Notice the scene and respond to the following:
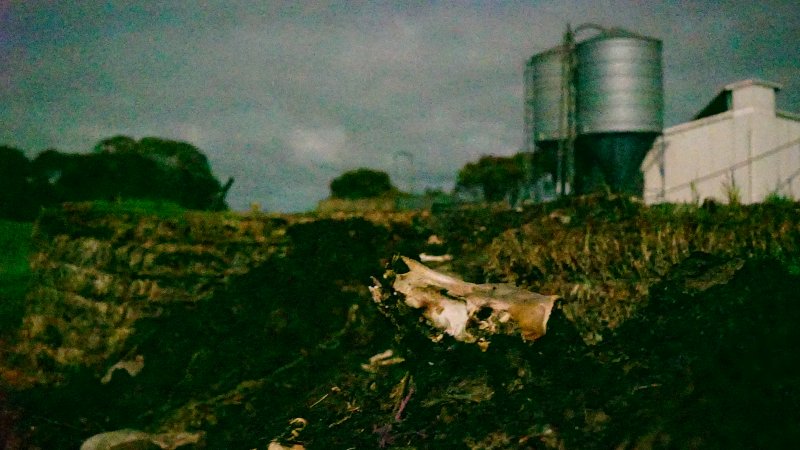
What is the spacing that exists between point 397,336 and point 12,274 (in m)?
16.1

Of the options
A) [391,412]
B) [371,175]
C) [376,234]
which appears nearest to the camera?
[391,412]

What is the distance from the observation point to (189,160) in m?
37.6

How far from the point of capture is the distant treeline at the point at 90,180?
28203mm

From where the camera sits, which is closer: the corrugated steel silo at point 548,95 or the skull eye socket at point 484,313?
the skull eye socket at point 484,313

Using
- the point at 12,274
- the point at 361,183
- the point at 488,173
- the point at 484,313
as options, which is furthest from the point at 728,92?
the point at 361,183

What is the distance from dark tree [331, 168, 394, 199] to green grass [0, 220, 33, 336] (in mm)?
38456

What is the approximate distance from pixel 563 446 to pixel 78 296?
712 cm

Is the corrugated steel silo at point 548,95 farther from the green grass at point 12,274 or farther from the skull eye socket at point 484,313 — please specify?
the skull eye socket at point 484,313

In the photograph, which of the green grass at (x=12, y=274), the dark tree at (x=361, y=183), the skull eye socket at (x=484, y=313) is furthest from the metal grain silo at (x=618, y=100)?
the dark tree at (x=361, y=183)

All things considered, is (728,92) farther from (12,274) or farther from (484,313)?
(12,274)

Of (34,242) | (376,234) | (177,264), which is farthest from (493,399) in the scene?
(34,242)

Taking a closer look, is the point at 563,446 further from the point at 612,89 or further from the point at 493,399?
the point at 612,89

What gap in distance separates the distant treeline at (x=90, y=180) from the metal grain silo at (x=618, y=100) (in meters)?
17.6

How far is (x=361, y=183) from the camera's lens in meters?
61.2
